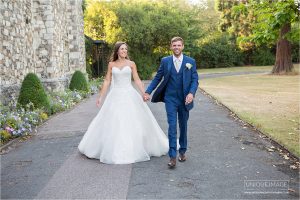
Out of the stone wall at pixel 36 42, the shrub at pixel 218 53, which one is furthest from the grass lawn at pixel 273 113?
the shrub at pixel 218 53

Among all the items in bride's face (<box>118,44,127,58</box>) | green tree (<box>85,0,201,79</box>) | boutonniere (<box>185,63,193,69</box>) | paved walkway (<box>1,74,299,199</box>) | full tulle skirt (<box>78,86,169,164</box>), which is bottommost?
paved walkway (<box>1,74,299,199</box>)

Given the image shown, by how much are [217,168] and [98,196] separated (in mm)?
2020

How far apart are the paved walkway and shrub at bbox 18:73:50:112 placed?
11.0ft

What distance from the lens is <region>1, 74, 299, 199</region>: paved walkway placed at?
473cm

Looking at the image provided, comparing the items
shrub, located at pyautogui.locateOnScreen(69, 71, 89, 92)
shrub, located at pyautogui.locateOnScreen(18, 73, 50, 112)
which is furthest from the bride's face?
shrub, located at pyautogui.locateOnScreen(69, 71, 89, 92)

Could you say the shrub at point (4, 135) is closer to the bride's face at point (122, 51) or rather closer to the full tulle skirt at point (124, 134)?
the full tulle skirt at point (124, 134)

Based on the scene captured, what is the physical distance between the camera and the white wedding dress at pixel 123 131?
617cm

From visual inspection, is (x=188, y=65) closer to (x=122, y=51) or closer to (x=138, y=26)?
(x=122, y=51)

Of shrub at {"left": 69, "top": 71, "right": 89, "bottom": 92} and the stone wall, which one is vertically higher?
the stone wall

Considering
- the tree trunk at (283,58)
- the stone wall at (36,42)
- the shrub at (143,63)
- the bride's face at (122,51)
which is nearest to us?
the bride's face at (122,51)

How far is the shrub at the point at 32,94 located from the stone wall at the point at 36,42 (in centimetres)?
56

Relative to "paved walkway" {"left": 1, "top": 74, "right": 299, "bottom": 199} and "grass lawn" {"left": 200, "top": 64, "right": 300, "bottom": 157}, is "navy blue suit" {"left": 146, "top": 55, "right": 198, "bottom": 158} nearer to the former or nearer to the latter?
"paved walkway" {"left": 1, "top": 74, "right": 299, "bottom": 199}

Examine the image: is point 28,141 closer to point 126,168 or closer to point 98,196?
point 126,168

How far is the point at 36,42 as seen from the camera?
1595 cm
